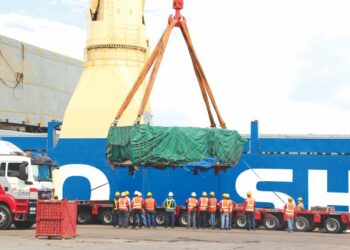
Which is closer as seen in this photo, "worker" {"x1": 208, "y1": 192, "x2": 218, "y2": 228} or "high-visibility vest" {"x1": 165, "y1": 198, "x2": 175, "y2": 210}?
"worker" {"x1": 208, "y1": 192, "x2": 218, "y2": 228}

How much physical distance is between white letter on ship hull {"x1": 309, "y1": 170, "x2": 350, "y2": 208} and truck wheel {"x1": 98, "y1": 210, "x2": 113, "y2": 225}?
334 inches

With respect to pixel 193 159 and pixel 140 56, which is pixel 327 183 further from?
pixel 140 56

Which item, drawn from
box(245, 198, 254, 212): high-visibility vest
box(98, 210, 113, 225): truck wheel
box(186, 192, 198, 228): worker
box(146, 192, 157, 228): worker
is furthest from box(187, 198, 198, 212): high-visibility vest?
box(98, 210, 113, 225): truck wheel

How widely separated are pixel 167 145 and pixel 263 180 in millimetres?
8528

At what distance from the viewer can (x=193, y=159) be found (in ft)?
80.2

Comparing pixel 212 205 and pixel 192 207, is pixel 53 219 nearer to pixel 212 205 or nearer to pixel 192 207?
pixel 192 207

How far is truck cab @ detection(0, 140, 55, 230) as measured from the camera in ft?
84.8

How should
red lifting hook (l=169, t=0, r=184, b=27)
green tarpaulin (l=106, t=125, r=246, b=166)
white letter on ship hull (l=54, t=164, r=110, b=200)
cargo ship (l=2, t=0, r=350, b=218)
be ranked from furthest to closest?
white letter on ship hull (l=54, t=164, r=110, b=200)
cargo ship (l=2, t=0, r=350, b=218)
red lifting hook (l=169, t=0, r=184, b=27)
green tarpaulin (l=106, t=125, r=246, b=166)

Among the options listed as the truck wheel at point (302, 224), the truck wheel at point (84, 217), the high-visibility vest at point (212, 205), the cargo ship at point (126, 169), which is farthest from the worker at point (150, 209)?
the truck wheel at point (302, 224)

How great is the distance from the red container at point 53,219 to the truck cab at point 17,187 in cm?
333

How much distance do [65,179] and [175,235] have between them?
11191 mm

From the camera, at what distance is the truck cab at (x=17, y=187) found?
25844 mm

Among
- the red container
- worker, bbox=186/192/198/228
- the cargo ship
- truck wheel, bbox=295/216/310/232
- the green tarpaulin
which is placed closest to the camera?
the red container

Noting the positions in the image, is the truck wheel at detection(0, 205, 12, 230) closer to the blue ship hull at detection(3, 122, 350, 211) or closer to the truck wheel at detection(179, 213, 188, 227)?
the truck wheel at detection(179, 213, 188, 227)
